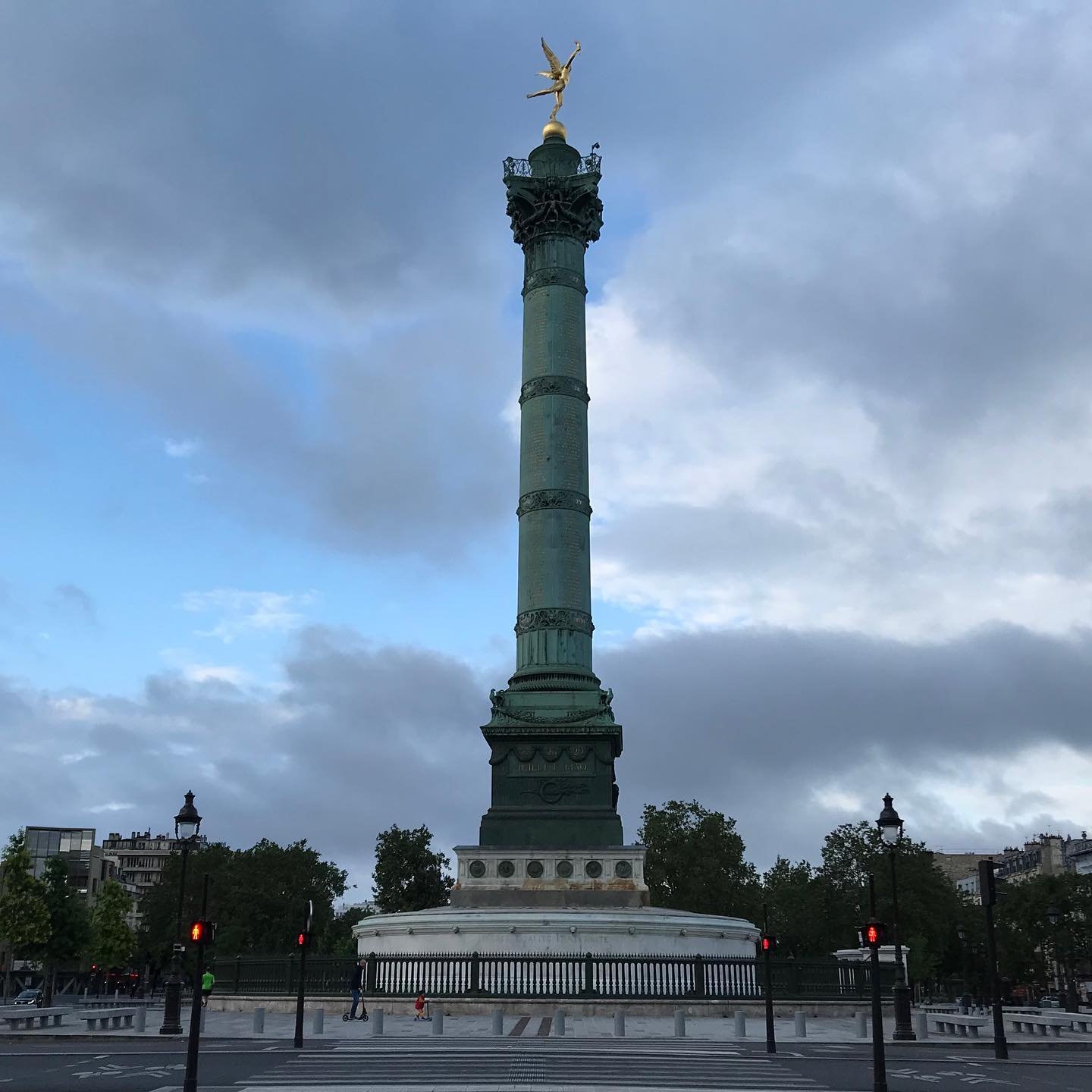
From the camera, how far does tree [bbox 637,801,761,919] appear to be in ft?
261

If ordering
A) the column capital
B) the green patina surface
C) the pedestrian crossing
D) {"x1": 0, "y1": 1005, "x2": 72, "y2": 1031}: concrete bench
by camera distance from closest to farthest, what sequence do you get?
the pedestrian crossing
{"x1": 0, "y1": 1005, "x2": 72, "y2": 1031}: concrete bench
the green patina surface
the column capital

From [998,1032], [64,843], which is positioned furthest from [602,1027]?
[64,843]

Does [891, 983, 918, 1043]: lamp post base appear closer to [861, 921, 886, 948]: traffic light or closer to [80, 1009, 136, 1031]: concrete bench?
[861, 921, 886, 948]: traffic light

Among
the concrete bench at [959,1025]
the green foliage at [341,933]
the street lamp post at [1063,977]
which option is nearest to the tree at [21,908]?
the green foliage at [341,933]

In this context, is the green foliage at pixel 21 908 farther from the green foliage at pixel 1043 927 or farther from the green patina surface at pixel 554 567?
the green foliage at pixel 1043 927

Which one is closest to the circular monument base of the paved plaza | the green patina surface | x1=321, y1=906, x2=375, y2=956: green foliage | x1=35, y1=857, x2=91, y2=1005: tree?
the paved plaza

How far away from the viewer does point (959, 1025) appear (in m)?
32.5

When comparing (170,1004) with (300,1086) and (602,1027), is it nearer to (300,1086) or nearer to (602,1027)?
(602,1027)

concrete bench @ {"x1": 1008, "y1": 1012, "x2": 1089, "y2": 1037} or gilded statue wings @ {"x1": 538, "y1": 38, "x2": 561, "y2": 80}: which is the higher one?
gilded statue wings @ {"x1": 538, "y1": 38, "x2": 561, "y2": 80}

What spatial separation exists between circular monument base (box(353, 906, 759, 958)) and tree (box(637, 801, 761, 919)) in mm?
38330

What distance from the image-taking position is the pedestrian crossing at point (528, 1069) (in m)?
18.2

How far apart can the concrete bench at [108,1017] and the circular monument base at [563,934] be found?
8.29 meters

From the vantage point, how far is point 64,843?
13475 centimetres

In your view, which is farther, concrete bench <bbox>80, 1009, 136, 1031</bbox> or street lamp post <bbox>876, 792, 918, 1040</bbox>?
concrete bench <bbox>80, 1009, 136, 1031</bbox>
